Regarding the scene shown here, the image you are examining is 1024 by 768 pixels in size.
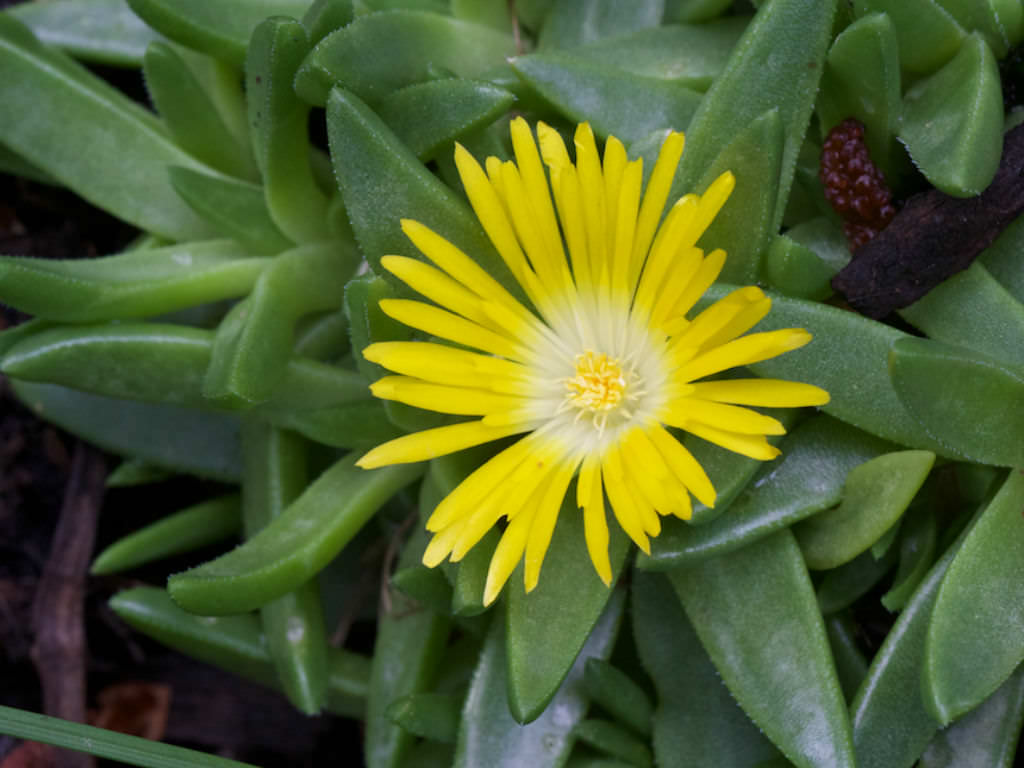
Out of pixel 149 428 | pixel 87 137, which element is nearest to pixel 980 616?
pixel 149 428

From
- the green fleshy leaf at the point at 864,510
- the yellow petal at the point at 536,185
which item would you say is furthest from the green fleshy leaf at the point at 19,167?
the green fleshy leaf at the point at 864,510

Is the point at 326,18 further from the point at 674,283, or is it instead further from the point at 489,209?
the point at 674,283

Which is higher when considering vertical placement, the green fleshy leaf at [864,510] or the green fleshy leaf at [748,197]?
the green fleshy leaf at [748,197]

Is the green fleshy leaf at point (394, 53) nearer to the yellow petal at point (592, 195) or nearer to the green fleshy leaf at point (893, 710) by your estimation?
the yellow petal at point (592, 195)

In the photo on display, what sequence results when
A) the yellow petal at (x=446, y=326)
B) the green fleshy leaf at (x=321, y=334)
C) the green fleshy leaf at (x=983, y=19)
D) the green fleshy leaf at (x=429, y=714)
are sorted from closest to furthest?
the yellow petal at (x=446, y=326)
the green fleshy leaf at (x=983, y=19)
the green fleshy leaf at (x=429, y=714)
the green fleshy leaf at (x=321, y=334)

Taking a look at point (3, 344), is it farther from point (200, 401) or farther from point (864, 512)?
point (864, 512)
